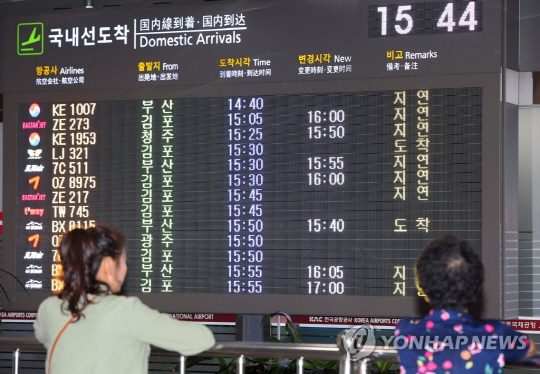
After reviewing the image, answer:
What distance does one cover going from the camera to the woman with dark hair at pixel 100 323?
245cm

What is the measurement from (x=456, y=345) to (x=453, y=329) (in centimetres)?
4

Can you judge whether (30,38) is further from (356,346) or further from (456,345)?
(456,345)

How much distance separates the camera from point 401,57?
5.23 m

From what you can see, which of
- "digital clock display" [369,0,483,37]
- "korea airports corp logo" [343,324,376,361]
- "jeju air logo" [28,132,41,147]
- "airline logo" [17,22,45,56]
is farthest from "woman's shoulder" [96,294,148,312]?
"airline logo" [17,22,45,56]

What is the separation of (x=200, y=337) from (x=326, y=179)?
2891 mm

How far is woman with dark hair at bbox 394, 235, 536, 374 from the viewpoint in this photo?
233 cm

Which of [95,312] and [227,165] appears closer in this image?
[95,312]

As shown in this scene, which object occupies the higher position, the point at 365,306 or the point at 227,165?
the point at 227,165

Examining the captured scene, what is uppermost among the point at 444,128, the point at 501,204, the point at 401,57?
the point at 401,57

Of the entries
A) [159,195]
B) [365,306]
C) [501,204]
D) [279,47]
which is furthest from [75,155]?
[501,204]

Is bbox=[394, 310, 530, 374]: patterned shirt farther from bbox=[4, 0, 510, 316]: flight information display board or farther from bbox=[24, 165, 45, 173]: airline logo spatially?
bbox=[24, 165, 45, 173]: airline logo

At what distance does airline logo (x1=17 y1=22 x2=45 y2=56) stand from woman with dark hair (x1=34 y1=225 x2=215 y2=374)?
144 inches

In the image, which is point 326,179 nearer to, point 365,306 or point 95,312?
point 365,306

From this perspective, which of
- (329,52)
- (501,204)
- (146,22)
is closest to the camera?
(501,204)
